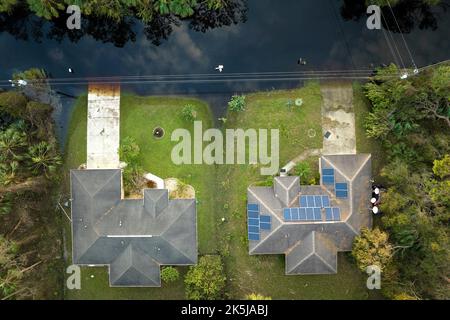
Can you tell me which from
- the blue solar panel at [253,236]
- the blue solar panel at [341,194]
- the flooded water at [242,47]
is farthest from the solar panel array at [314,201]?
the flooded water at [242,47]

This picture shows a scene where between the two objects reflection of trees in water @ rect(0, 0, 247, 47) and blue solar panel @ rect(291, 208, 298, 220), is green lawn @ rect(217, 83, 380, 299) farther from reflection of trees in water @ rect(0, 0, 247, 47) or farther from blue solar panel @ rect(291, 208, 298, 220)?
reflection of trees in water @ rect(0, 0, 247, 47)

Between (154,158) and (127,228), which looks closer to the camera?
(127,228)

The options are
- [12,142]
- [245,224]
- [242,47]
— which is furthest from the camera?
[242,47]

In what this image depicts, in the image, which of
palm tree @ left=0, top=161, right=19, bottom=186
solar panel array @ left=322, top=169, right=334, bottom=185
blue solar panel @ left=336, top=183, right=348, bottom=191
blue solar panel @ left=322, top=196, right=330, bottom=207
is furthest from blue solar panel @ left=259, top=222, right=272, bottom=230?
palm tree @ left=0, top=161, right=19, bottom=186

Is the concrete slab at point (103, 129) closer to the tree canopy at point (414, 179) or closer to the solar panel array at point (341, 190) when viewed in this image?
the solar panel array at point (341, 190)

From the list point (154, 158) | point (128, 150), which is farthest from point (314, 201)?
point (128, 150)

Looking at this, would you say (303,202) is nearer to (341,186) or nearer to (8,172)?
(341,186)

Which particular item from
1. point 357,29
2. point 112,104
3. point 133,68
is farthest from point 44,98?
point 357,29
